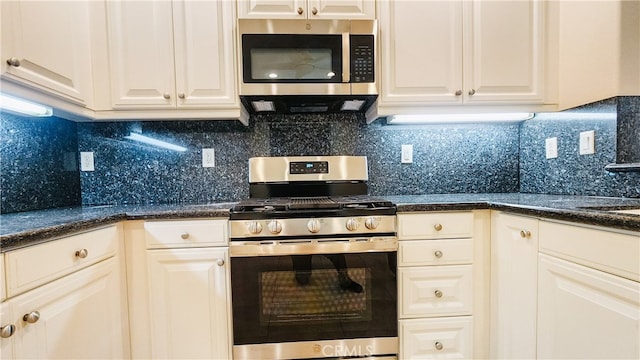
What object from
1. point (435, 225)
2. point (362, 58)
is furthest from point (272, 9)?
point (435, 225)

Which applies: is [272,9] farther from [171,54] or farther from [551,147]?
[551,147]

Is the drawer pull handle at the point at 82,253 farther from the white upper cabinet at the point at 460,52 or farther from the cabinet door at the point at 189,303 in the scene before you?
the white upper cabinet at the point at 460,52

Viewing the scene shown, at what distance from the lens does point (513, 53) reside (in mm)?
1565

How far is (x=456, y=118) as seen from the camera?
1745mm

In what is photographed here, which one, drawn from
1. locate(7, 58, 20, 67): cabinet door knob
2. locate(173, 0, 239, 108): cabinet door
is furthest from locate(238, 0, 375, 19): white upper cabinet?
locate(7, 58, 20, 67): cabinet door knob

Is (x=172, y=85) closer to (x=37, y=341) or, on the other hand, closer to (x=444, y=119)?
(x=37, y=341)

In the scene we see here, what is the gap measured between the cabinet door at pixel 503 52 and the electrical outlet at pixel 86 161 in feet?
7.10

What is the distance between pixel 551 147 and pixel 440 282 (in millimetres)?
1031

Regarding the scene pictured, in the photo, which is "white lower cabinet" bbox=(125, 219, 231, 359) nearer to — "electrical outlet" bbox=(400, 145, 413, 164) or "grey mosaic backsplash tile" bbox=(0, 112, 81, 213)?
"grey mosaic backsplash tile" bbox=(0, 112, 81, 213)

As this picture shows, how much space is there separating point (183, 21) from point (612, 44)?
6.60ft

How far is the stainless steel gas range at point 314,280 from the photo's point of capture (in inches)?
51.7

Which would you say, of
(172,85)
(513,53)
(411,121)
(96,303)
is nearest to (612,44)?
(513,53)

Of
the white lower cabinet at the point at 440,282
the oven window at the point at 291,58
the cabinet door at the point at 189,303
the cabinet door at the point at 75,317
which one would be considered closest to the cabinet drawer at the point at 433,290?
the white lower cabinet at the point at 440,282

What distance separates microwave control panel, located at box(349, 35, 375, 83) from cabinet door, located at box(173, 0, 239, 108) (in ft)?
2.00
